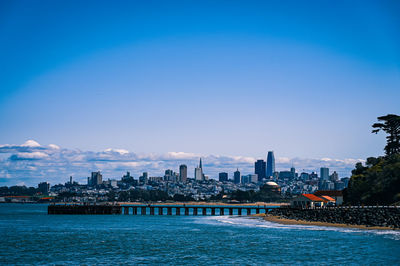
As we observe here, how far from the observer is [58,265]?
4169cm

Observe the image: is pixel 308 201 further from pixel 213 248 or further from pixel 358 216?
pixel 213 248

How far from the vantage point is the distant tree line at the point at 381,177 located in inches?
3447

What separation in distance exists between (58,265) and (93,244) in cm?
1547

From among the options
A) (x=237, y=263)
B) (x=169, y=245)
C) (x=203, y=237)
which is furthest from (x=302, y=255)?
(x=203, y=237)

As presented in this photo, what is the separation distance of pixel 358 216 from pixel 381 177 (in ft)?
53.0

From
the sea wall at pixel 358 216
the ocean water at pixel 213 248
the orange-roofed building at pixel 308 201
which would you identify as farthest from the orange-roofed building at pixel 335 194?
the ocean water at pixel 213 248

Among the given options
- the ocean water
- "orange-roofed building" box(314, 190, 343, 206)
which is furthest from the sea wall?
"orange-roofed building" box(314, 190, 343, 206)

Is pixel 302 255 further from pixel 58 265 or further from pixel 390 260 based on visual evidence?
pixel 58 265

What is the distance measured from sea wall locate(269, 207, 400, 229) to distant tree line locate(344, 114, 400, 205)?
8261 mm

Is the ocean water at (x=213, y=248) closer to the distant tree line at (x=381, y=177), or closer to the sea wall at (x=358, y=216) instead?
the sea wall at (x=358, y=216)

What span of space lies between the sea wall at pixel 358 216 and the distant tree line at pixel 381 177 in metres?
8.26

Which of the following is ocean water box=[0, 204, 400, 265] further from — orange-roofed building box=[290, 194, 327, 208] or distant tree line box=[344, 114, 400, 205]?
orange-roofed building box=[290, 194, 327, 208]

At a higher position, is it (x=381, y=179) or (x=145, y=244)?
(x=381, y=179)

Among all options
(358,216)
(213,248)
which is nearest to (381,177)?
(358,216)
